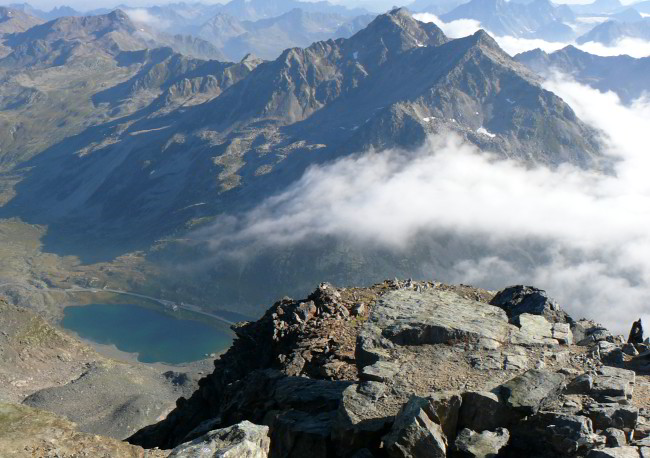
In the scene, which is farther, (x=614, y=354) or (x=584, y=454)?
(x=614, y=354)

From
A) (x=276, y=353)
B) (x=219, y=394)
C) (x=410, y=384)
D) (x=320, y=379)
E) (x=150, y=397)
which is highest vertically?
(x=410, y=384)

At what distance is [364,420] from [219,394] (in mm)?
31174

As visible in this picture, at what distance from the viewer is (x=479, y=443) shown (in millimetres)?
28297

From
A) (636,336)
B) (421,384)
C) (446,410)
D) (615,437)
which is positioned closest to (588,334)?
(636,336)

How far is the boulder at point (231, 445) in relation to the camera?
27.9m

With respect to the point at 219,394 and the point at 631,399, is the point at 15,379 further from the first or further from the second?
the point at 631,399

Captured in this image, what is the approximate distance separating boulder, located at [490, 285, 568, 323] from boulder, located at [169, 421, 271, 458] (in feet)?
92.3

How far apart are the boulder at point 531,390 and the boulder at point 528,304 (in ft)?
58.0

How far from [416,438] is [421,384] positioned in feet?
28.4

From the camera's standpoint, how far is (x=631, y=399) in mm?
33500

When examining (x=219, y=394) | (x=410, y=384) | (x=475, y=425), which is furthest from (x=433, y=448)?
(x=219, y=394)

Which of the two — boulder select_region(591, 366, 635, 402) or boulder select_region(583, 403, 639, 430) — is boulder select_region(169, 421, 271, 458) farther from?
boulder select_region(591, 366, 635, 402)

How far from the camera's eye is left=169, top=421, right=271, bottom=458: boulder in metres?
27.9

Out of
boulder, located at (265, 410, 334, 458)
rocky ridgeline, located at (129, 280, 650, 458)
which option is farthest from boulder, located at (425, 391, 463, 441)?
boulder, located at (265, 410, 334, 458)
